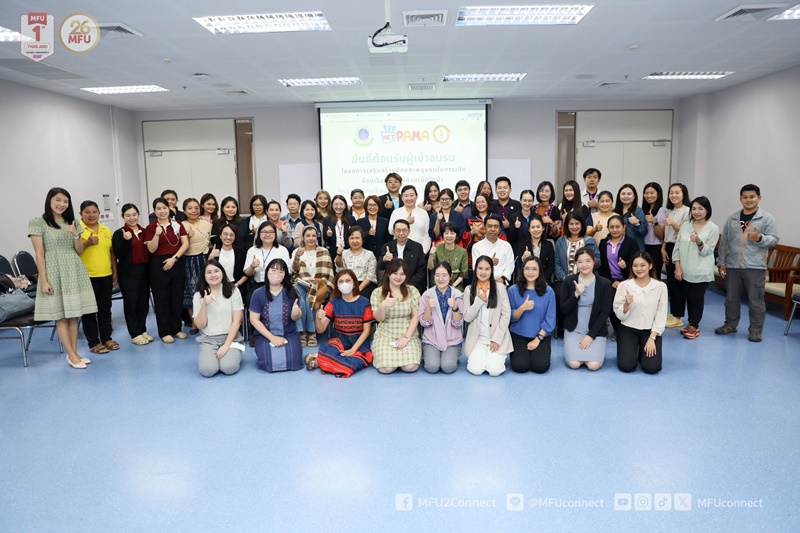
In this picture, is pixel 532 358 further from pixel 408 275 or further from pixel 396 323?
pixel 408 275

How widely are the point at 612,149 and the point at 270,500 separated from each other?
9.00 meters

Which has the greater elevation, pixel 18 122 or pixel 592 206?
pixel 18 122

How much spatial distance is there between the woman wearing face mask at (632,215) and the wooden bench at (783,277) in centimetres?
124

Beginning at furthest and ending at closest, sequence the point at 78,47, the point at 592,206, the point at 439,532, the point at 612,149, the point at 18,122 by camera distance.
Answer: the point at 612,149, the point at 18,122, the point at 592,206, the point at 78,47, the point at 439,532

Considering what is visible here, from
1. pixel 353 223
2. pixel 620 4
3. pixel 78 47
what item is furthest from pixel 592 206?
pixel 78 47

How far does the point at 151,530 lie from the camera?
243 centimetres

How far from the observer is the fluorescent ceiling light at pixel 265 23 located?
15.7 feet

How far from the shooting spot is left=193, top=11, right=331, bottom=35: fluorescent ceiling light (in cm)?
479

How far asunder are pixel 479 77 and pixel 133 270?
525cm

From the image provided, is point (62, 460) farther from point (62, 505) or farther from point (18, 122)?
point (18, 122)

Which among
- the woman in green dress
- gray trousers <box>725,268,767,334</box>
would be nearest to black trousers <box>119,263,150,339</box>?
the woman in green dress

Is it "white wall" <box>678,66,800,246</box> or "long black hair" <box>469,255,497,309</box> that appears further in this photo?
"white wall" <box>678,66,800,246</box>

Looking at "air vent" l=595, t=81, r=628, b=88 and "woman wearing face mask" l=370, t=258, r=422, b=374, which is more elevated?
"air vent" l=595, t=81, r=628, b=88

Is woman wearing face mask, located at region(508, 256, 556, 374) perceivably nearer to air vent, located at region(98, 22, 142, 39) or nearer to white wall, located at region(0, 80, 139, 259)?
air vent, located at region(98, 22, 142, 39)
